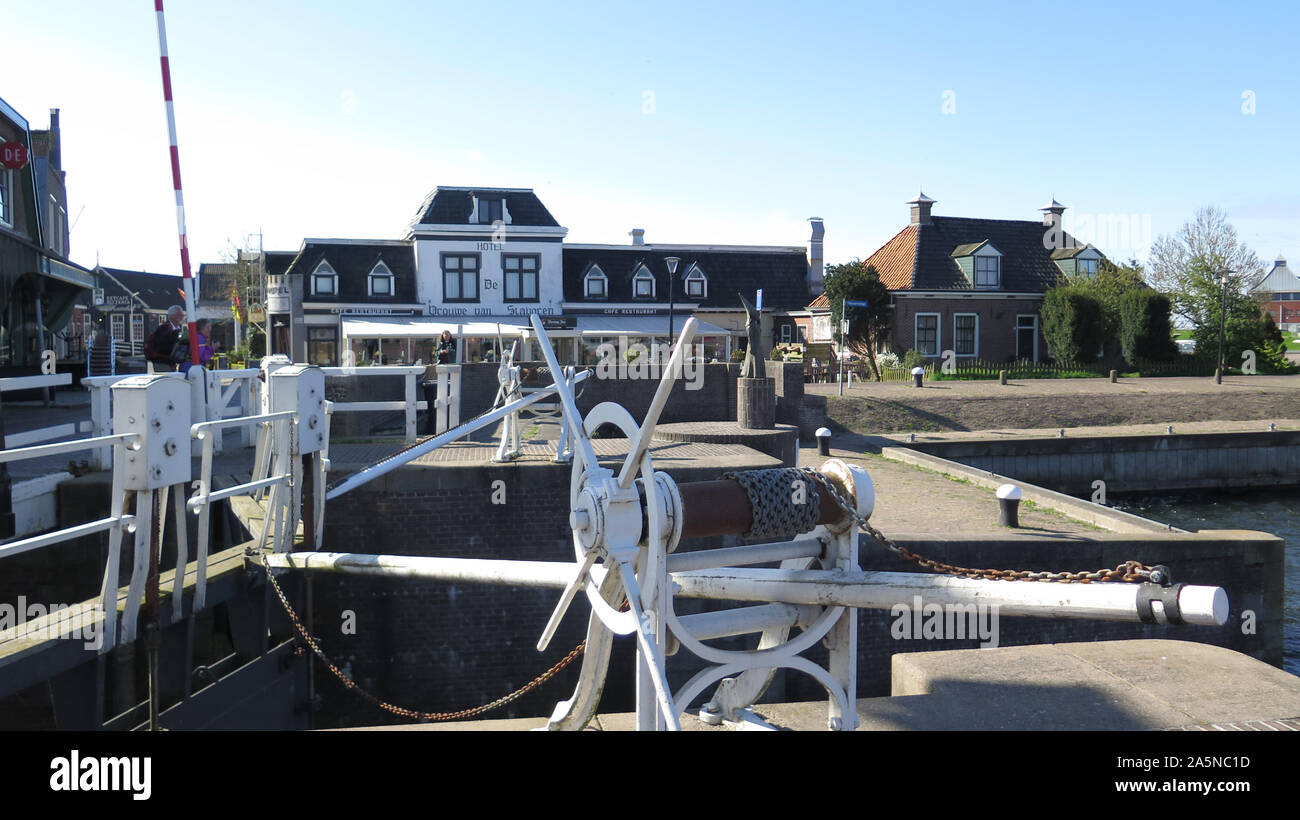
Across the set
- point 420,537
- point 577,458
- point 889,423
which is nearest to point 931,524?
point 420,537

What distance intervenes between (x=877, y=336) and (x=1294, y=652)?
26.4 meters

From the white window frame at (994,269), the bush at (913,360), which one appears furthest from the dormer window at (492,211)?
the white window frame at (994,269)

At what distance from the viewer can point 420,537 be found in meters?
10.2

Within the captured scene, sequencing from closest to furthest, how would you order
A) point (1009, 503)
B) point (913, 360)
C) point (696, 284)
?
point (1009, 503)
point (913, 360)
point (696, 284)

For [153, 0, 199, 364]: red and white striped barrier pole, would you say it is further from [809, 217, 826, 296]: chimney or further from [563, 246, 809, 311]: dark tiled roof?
[809, 217, 826, 296]: chimney

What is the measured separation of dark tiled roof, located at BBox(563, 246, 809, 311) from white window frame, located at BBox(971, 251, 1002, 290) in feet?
26.9

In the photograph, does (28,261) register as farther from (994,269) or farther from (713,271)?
(994,269)

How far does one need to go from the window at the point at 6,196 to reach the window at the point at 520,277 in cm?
2084

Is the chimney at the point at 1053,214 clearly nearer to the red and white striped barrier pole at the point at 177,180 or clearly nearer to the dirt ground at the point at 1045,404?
the dirt ground at the point at 1045,404

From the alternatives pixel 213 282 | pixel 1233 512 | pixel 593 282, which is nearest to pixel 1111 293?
pixel 1233 512

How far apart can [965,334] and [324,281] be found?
25.8 metres

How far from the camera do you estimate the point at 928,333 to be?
39.3 m
